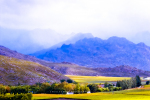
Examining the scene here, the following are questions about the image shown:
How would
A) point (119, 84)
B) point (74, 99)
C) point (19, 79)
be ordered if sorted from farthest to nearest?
point (19, 79)
point (119, 84)
point (74, 99)

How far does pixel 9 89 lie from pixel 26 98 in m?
45.8

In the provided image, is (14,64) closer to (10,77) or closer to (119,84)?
(10,77)

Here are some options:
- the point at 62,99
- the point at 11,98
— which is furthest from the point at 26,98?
the point at 62,99

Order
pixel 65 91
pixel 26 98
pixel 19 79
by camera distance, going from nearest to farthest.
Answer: pixel 26 98 → pixel 65 91 → pixel 19 79

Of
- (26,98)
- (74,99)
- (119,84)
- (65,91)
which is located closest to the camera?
(26,98)

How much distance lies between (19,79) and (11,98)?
9745 cm

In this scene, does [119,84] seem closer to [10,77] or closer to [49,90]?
[49,90]

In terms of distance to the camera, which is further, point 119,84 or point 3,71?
point 3,71

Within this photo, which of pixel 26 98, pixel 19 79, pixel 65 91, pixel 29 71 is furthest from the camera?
pixel 29 71

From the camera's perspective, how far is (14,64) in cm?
17212

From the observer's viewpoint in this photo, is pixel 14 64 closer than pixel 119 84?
No

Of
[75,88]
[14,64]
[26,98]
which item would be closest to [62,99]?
[26,98]

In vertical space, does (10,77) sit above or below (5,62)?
below

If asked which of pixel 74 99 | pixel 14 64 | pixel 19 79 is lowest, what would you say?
pixel 74 99
